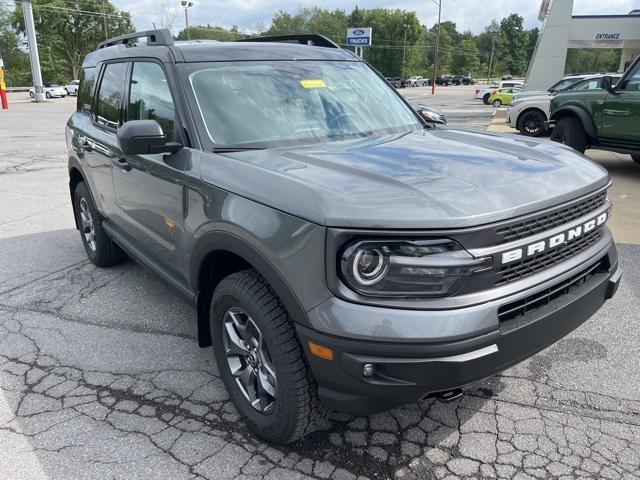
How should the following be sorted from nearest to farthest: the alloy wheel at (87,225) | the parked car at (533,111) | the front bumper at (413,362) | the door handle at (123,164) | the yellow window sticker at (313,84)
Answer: the front bumper at (413,362)
the yellow window sticker at (313,84)
the door handle at (123,164)
the alloy wheel at (87,225)
the parked car at (533,111)


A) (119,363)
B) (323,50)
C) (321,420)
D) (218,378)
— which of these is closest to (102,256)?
(119,363)

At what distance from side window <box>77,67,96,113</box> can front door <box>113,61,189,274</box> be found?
114 cm

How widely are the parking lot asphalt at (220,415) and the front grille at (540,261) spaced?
3.03ft

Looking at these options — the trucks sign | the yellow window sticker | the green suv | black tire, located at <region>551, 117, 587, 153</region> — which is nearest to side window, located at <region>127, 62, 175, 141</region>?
the yellow window sticker

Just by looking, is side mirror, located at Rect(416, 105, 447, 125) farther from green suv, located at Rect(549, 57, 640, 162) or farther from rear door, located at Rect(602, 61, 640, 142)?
rear door, located at Rect(602, 61, 640, 142)

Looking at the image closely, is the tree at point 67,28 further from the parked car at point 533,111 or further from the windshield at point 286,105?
the windshield at point 286,105

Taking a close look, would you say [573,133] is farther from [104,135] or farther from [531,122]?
[104,135]

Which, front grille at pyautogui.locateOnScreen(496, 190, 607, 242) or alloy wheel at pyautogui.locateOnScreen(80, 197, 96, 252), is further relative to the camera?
alloy wheel at pyautogui.locateOnScreen(80, 197, 96, 252)

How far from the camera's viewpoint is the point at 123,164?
146 inches

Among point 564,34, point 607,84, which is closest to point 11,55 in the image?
point 564,34

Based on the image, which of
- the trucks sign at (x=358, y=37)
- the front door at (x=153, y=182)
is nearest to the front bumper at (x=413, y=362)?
the front door at (x=153, y=182)

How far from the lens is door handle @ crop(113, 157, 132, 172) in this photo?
11.9 feet

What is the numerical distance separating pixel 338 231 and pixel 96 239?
3562mm

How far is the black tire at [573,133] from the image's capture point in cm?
886
